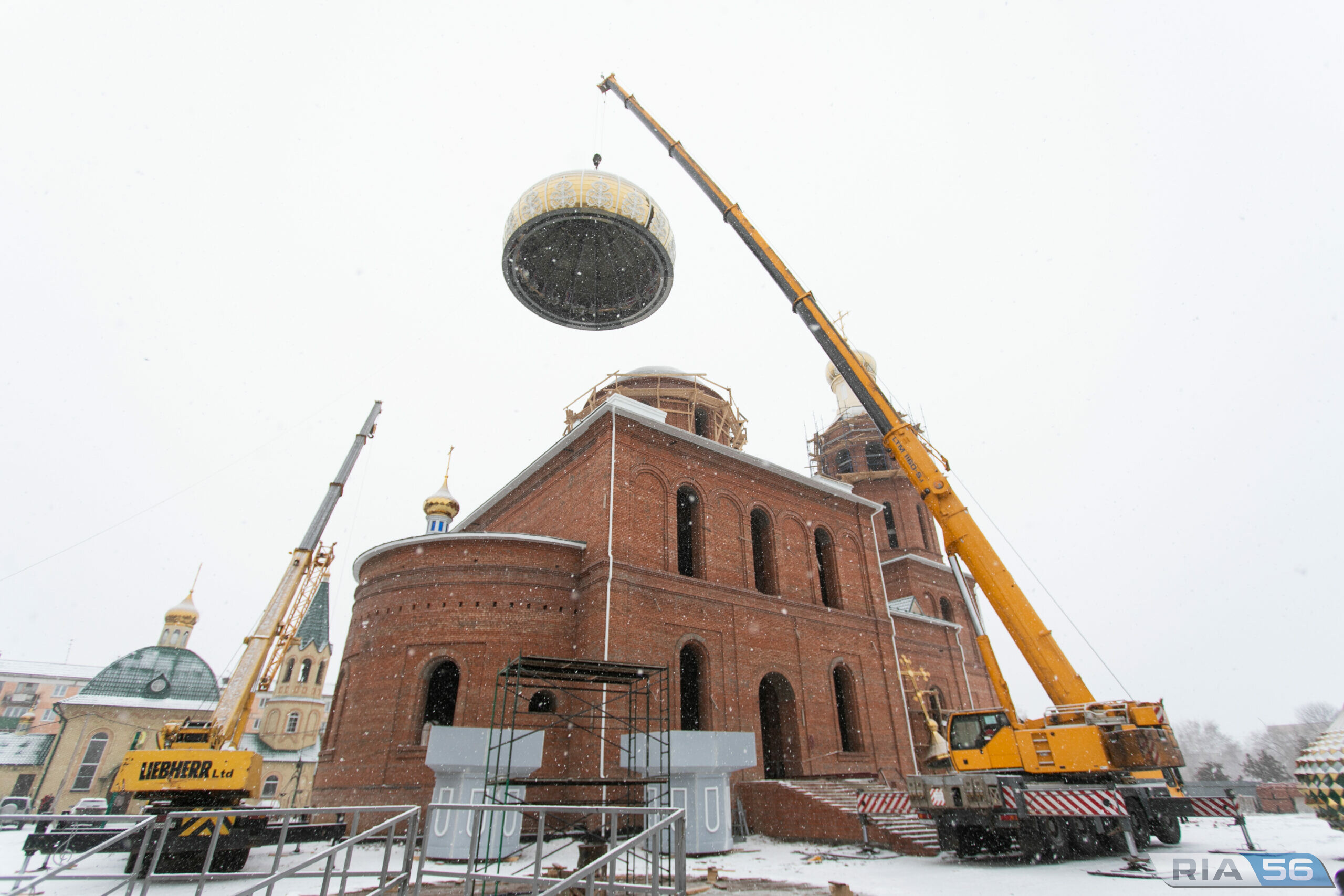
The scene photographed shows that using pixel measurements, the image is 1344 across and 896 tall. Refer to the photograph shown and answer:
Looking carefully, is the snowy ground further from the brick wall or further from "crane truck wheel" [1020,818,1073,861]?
the brick wall

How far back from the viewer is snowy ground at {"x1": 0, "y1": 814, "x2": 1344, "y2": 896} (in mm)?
8344

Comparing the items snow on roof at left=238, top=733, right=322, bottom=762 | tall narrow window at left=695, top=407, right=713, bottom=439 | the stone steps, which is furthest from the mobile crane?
snow on roof at left=238, top=733, right=322, bottom=762

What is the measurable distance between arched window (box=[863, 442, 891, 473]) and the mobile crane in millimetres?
24175

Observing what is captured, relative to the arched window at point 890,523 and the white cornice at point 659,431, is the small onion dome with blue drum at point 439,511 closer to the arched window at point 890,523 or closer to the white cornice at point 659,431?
the white cornice at point 659,431

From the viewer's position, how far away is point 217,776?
11859 mm

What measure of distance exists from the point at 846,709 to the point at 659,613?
24.2 ft

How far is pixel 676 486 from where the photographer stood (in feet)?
62.2

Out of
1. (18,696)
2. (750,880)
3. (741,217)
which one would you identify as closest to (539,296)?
(741,217)

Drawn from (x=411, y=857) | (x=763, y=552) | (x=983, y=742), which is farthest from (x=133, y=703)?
(x=983, y=742)

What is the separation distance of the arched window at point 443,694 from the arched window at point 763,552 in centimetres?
867

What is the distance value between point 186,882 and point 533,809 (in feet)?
30.5

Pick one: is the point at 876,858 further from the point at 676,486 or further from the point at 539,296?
the point at 539,296

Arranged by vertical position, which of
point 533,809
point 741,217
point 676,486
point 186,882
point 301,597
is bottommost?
point 186,882

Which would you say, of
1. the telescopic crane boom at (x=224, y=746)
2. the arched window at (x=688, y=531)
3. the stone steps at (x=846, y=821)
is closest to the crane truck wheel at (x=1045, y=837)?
the stone steps at (x=846, y=821)
